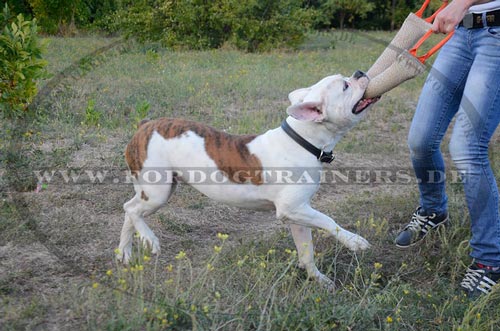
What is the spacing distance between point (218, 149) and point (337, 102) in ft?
2.55

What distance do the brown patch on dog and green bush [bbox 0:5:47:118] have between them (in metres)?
2.44

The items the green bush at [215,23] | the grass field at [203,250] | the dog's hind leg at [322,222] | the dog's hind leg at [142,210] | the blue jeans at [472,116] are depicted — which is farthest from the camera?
the green bush at [215,23]

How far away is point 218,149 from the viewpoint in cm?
362

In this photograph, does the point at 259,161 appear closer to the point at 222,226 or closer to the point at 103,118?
the point at 222,226

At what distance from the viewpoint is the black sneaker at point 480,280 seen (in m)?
3.50

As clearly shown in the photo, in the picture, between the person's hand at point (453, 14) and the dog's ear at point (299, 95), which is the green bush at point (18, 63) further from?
the person's hand at point (453, 14)

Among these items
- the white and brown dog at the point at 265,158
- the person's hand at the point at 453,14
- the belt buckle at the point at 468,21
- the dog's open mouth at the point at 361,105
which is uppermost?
the person's hand at the point at 453,14

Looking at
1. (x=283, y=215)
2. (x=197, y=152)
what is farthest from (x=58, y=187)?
(x=283, y=215)

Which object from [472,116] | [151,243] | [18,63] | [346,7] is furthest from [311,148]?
[346,7]

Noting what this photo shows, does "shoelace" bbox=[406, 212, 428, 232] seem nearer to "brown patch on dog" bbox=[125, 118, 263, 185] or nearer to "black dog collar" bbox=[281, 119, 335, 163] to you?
"black dog collar" bbox=[281, 119, 335, 163]

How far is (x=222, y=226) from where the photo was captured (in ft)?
15.0

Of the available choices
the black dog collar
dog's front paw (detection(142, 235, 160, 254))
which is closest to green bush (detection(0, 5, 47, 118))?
dog's front paw (detection(142, 235, 160, 254))

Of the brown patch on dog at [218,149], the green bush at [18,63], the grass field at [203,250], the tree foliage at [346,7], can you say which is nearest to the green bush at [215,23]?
the grass field at [203,250]

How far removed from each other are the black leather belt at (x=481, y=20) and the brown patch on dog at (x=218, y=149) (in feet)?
4.78
